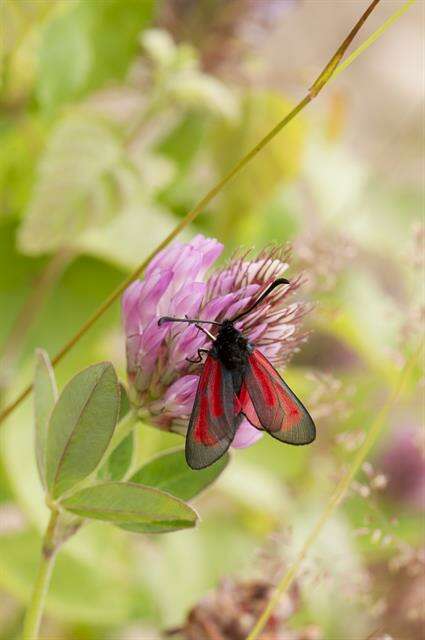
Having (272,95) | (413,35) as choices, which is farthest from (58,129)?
(413,35)

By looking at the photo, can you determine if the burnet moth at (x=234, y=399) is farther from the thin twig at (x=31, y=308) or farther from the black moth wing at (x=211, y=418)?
the thin twig at (x=31, y=308)

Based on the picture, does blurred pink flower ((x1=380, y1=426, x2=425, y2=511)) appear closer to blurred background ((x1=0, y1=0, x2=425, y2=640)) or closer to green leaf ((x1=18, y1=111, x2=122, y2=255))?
blurred background ((x1=0, y1=0, x2=425, y2=640))

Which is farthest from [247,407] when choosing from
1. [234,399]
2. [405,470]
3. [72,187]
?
[405,470]

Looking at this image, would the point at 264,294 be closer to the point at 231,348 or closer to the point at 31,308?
the point at 231,348

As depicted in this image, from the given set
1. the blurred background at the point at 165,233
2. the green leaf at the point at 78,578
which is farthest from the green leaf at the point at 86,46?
the green leaf at the point at 78,578

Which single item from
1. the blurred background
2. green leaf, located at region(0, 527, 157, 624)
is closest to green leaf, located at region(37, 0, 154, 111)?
the blurred background
